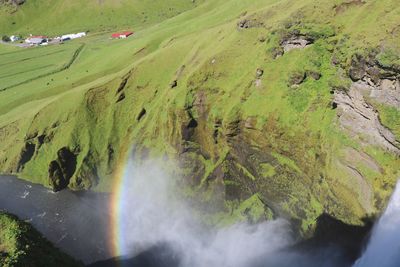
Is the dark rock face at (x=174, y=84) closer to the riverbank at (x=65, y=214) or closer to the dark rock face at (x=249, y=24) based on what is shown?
the dark rock face at (x=249, y=24)

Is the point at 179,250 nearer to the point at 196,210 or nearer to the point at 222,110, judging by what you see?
the point at 196,210

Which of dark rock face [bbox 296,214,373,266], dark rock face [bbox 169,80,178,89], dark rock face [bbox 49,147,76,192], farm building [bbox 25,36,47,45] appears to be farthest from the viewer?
farm building [bbox 25,36,47,45]

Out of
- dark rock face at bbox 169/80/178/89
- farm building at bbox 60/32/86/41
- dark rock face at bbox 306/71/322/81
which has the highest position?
dark rock face at bbox 306/71/322/81

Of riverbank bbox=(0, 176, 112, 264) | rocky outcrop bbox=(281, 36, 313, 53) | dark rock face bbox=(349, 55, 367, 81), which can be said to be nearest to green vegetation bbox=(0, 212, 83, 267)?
dark rock face bbox=(349, 55, 367, 81)

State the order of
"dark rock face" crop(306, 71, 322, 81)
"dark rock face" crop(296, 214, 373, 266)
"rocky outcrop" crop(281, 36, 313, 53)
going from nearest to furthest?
"dark rock face" crop(296, 214, 373, 266), "dark rock face" crop(306, 71, 322, 81), "rocky outcrop" crop(281, 36, 313, 53)

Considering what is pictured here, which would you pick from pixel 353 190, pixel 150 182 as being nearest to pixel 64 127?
pixel 150 182

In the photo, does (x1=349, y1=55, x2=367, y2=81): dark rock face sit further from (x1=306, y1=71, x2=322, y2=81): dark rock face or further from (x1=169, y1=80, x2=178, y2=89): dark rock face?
(x1=169, y1=80, x2=178, y2=89): dark rock face
